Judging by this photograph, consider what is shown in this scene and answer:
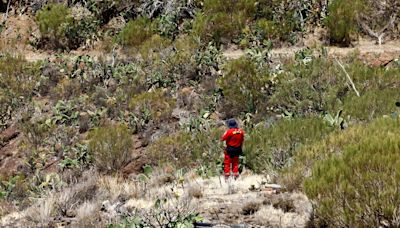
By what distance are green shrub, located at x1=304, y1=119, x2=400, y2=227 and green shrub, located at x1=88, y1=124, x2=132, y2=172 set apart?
960cm

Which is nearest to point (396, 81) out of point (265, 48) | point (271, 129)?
point (271, 129)

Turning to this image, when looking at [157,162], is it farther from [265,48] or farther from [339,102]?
[265,48]

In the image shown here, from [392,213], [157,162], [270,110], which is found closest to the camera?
[392,213]

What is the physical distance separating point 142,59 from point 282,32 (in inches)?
219

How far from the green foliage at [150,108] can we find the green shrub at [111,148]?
150 cm

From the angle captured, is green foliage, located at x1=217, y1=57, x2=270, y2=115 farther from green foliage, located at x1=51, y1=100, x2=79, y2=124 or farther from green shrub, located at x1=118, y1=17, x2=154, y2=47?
green shrub, located at x1=118, y1=17, x2=154, y2=47

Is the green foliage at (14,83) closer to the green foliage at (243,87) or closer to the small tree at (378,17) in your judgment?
the green foliage at (243,87)

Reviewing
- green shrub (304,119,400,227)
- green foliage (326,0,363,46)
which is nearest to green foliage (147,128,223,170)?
green shrub (304,119,400,227)

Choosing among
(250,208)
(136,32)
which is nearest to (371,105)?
(250,208)

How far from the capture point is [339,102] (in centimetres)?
1346

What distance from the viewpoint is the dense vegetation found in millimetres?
11477

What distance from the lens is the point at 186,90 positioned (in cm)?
1852

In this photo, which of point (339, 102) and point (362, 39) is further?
point (362, 39)

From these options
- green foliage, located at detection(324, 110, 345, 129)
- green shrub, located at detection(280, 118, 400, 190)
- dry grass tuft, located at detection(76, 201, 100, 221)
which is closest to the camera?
dry grass tuft, located at detection(76, 201, 100, 221)
